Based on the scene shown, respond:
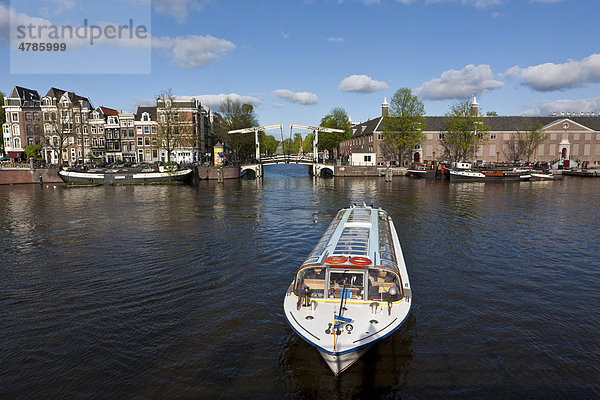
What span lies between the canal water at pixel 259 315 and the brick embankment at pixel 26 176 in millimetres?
42602

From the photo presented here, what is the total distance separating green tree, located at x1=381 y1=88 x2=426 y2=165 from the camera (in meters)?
88.3

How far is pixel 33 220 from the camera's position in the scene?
103 ft

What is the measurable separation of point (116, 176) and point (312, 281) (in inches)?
2355

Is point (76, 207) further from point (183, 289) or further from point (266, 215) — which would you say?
point (183, 289)

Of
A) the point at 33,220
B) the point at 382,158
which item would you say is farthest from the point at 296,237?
the point at 382,158

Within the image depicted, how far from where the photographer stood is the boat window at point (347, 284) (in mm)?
11375

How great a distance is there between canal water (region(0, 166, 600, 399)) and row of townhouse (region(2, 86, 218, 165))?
58527 mm

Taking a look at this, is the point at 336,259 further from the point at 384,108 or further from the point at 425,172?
the point at 384,108

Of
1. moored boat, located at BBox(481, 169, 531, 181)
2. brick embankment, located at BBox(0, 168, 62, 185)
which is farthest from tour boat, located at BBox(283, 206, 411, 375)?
brick embankment, located at BBox(0, 168, 62, 185)

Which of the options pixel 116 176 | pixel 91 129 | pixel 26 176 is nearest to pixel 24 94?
pixel 91 129

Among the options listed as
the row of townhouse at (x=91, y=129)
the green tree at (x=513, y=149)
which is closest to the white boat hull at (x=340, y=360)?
the row of townhouse at (x=91, y=129)

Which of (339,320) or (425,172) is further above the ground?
(425,172)

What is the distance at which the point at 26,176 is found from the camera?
64.7 metres

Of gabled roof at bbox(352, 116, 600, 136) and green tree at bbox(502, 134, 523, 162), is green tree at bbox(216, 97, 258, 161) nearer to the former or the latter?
gabled roof at bbox(352, 116, 600, 136)
